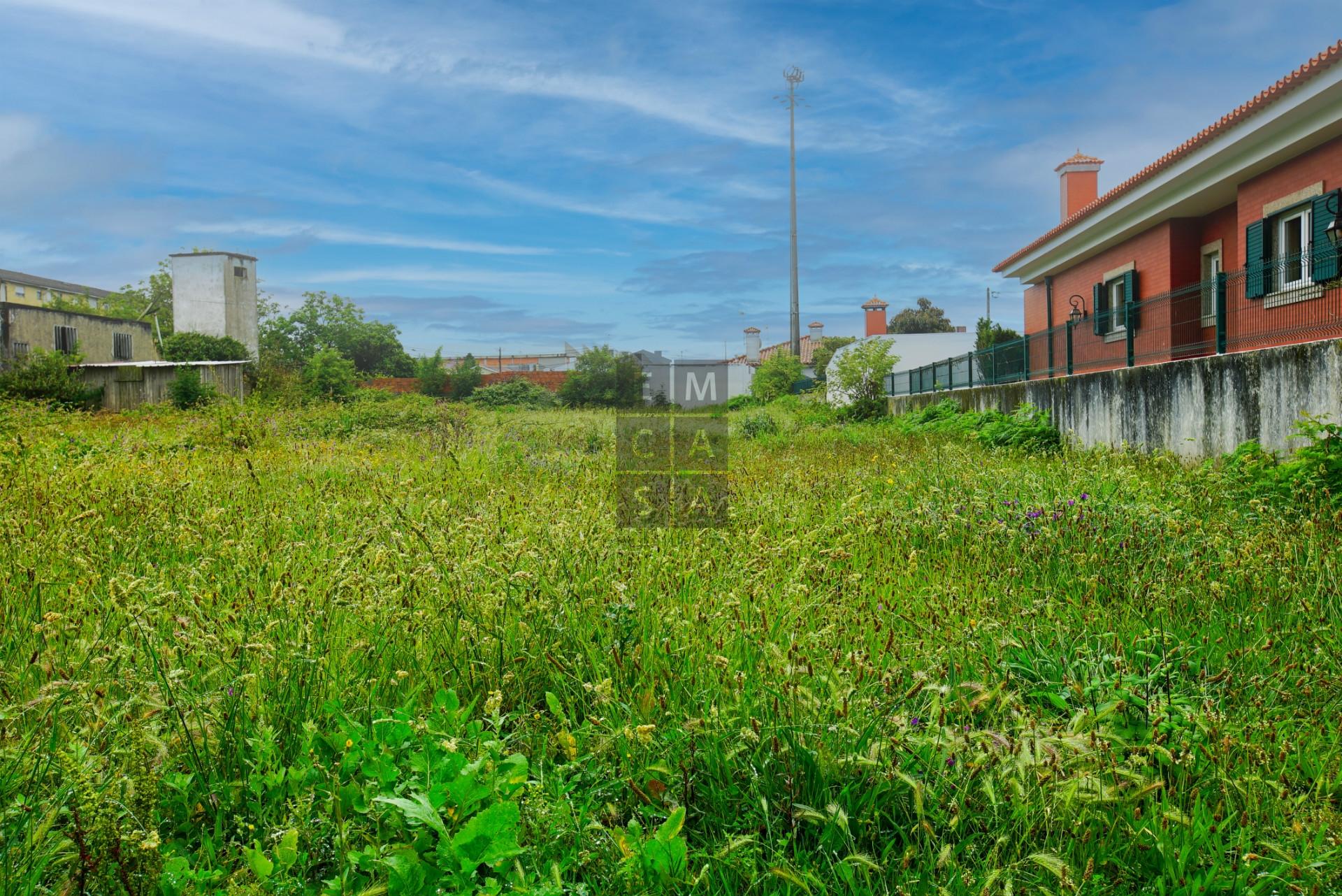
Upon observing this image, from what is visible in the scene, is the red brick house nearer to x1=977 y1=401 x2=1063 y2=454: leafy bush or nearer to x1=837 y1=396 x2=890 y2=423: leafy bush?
x1=977 y1=401 x2=1063 y2=454: leafy bush

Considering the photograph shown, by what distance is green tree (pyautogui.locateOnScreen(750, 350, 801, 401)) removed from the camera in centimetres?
3772

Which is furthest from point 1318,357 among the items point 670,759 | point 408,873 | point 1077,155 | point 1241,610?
point 1077,155

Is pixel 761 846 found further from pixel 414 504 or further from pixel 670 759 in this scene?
pixel 414 504

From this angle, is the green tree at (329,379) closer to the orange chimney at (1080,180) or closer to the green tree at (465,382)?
the green tree at (465,382)

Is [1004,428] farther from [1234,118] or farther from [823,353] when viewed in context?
[823,353]

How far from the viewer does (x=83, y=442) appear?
9.30 m

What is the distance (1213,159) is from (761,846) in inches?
600

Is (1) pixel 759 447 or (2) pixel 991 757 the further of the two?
(1) pixel 759 447

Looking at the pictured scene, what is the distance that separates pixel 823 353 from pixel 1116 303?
39.8 metres

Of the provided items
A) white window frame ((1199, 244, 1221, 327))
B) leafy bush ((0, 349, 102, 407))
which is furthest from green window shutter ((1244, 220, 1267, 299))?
leafy bush ((0, 349, 102, 407))

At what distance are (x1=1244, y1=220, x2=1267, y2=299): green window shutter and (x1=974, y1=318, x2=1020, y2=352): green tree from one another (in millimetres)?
21863

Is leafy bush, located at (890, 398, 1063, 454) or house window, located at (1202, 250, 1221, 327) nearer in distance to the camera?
leafy bush, located at (890, 398, 1063, 454)

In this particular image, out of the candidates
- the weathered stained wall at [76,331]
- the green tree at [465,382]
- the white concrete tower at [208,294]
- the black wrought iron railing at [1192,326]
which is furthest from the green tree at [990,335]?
the white concrete tower at [208,294]

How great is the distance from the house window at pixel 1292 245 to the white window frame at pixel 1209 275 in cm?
106
